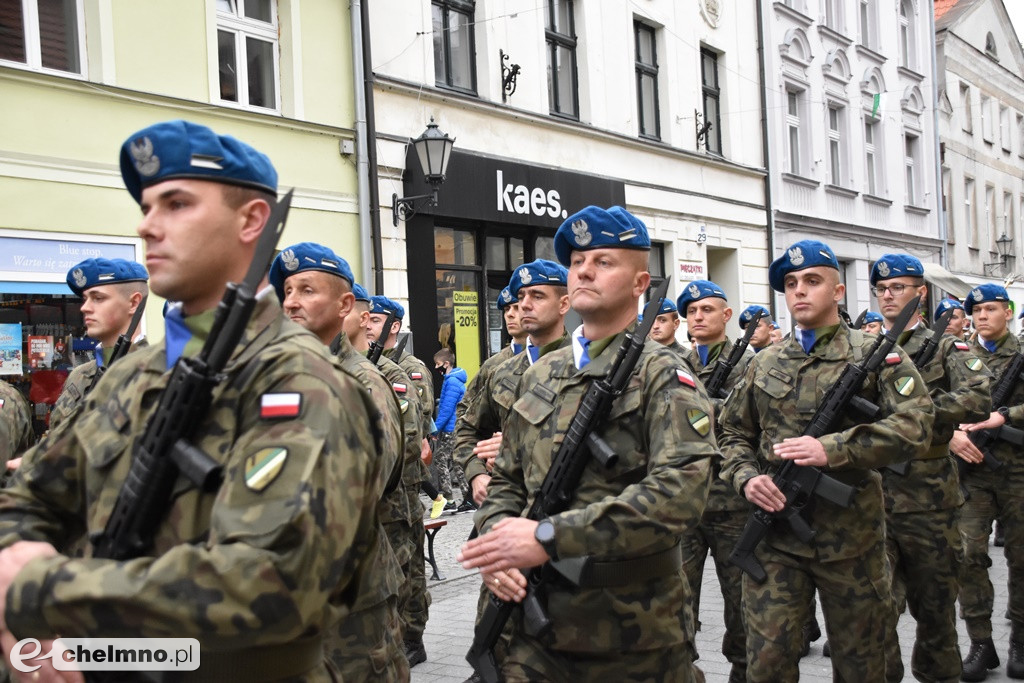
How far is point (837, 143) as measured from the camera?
78.3 ft

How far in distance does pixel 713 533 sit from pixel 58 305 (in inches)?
265

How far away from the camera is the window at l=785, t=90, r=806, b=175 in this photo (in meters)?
22.2

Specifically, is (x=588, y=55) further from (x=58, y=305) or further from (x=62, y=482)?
(x=62, y=482)

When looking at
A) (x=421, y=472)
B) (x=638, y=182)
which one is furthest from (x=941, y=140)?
(x=421, y=472)

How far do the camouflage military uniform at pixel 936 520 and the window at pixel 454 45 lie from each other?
9286mm

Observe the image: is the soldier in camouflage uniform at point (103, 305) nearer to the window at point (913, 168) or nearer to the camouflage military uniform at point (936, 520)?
the camouflage military uniform at point (936, 520)

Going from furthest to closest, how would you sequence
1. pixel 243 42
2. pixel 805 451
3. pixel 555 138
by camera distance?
pixel 555 138 < pixel 243 42 < pixel 805 451

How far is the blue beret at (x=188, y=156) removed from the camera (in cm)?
213

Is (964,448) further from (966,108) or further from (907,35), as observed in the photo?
(966,108)

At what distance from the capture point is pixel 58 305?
967 centimetres

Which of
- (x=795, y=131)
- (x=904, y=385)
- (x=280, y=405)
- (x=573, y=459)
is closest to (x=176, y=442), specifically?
(x=280, y=405)

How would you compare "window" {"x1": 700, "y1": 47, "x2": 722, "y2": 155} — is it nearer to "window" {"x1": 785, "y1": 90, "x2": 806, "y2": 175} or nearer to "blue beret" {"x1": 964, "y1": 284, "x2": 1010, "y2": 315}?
"window" {"x1": 785, "y1": 90, "x2": 806, "y2": 175}

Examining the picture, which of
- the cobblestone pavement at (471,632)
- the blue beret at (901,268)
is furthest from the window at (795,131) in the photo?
the blue beret at (901,268)

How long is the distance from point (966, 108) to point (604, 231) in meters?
31.7
